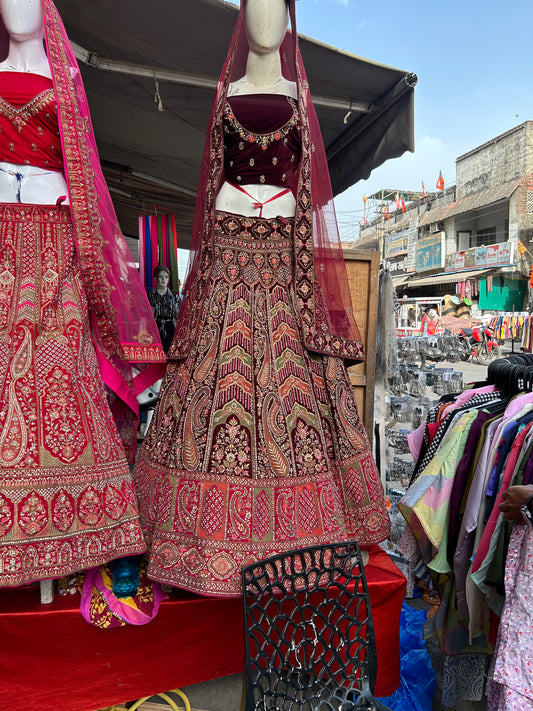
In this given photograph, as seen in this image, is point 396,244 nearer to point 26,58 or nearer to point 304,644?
point 26,58

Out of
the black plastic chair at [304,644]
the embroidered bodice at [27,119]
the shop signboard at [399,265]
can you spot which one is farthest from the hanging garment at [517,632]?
the shop signboard at [399,265]

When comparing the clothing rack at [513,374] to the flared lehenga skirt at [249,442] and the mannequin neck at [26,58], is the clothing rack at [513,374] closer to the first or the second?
the flared lehenga skirt at [249,442]

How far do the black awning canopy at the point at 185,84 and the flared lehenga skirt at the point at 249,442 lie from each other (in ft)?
3.59

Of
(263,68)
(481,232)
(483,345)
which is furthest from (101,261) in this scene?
(481,232)

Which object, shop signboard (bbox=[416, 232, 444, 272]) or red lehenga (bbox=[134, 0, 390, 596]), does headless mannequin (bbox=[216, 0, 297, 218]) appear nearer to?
red lehenga (bbox=[134, 0, 390, 596])

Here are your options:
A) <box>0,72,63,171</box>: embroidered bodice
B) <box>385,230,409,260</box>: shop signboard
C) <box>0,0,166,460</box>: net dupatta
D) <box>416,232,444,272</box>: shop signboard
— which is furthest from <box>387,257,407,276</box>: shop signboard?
<box>0,72,63,171</box>: embroidered bodice

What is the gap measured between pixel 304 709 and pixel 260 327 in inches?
44.7

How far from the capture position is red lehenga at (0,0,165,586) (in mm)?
1279

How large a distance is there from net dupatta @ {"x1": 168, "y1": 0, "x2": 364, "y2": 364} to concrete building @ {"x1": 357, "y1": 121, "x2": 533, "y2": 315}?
17730mm

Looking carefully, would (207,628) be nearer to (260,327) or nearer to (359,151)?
(260,327)

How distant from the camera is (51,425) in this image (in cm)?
136

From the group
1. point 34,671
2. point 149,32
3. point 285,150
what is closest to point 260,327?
point 285,150

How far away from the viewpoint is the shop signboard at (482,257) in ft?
56.9

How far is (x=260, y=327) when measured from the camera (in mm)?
1609
